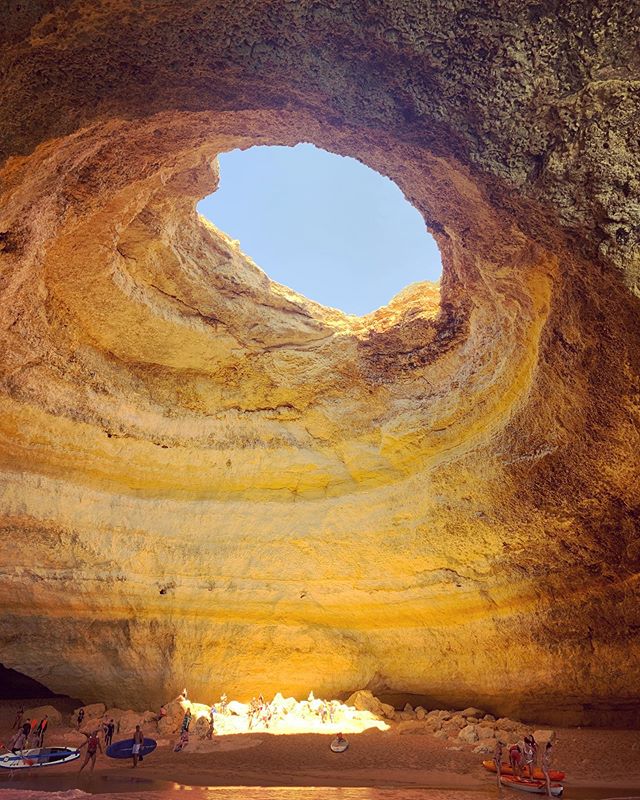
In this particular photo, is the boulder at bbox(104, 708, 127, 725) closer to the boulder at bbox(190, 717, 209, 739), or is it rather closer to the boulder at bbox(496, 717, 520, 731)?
the boulder at bbox(190, 717, 209, 739)

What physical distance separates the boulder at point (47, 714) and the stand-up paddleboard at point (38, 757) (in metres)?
1.69

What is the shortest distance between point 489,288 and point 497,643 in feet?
19.6

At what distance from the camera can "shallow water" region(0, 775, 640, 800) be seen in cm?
627

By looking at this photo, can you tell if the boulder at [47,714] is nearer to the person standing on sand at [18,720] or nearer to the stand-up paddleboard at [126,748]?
the person standing on sand at [18,720]

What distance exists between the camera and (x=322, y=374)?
985 cm

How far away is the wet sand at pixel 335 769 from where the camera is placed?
6.77m

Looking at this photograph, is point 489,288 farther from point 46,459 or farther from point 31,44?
point 46,459

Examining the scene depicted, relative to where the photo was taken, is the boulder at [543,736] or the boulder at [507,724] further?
the boulder at [507,724]

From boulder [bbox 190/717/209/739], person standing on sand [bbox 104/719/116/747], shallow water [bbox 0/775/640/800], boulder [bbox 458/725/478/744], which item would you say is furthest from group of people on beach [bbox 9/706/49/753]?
boulder [bbox 458/725/478/744]

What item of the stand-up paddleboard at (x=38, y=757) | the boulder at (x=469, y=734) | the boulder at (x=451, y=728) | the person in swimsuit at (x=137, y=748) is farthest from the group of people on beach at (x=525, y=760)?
the stand-up paddleboard at (x=38, y=757)

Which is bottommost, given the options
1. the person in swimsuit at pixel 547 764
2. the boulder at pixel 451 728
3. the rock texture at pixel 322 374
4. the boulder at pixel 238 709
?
the person in swimsuit at pixel 547 764

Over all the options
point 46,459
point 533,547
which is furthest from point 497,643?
point 46,459

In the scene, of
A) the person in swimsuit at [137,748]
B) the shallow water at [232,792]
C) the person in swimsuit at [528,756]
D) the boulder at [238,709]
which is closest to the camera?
the shallow water at [232,792]

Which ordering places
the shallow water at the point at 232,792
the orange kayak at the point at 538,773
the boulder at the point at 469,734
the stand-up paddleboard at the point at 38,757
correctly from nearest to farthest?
the shallow water at the point at 232,792 → the orange kayak at the point at 538,773 → the stand-up paddleboard at the point at 38,757 → the boulder at the point at 469,734
